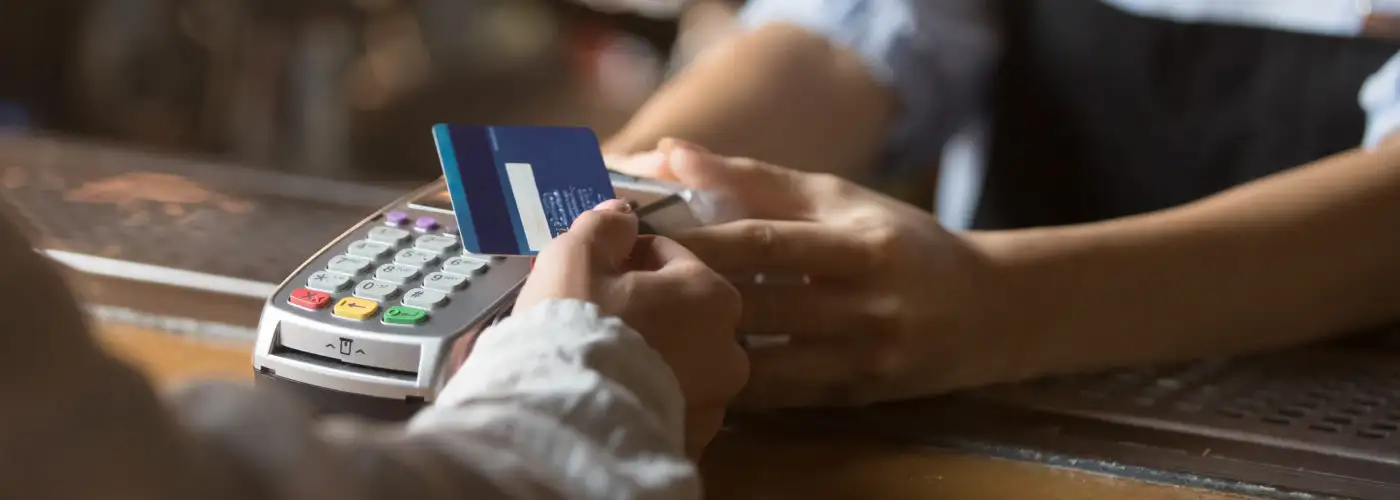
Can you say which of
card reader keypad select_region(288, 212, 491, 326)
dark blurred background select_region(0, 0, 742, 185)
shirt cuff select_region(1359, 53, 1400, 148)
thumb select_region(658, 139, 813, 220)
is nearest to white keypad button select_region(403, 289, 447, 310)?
card reader keypad select_region(288, 212, 491, 326)

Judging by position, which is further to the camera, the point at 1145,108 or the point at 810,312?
the point at 1145,108

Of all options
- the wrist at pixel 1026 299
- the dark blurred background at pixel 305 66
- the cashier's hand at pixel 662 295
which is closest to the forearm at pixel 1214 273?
the wrist at pixel 1026 299

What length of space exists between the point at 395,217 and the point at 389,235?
0.01m

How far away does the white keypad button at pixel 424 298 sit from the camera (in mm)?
270

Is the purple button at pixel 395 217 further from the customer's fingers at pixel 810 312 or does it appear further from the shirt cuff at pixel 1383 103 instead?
the shirt cuff at pixel 1383 103

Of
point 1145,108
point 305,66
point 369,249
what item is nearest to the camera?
point 369,249

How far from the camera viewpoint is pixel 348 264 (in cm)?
29

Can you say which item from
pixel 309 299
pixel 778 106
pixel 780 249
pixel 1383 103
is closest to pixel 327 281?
pixel 309 299

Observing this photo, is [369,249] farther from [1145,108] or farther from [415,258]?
[1145,108]

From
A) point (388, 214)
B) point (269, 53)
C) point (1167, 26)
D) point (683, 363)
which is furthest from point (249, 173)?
point (269, 53)

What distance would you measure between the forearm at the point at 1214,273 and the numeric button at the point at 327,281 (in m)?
0.20

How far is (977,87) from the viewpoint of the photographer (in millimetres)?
629

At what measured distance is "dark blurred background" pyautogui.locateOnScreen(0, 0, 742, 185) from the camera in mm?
1127

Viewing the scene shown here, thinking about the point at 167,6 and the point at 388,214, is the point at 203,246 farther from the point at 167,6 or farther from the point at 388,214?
the point at 167,6
